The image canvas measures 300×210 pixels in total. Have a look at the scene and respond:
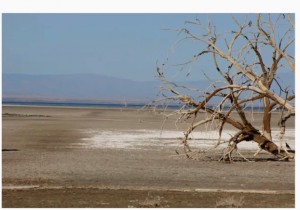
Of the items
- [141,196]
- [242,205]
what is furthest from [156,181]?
[242,205]

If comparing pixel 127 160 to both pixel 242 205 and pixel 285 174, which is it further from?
pixel 242 205

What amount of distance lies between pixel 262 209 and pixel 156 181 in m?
4.50

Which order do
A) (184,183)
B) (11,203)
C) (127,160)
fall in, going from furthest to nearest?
(127,160), (184,183), (11,203)

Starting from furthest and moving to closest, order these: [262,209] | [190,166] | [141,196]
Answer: [190,166] < [141,196] < [262,209]

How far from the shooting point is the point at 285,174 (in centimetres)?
1638

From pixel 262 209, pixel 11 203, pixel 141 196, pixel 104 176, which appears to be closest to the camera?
pixel 262 209

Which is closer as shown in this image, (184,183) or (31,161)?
(184,183)

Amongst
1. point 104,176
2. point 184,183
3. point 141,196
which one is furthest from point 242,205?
point 104,176

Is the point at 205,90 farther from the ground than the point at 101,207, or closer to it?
farther from the ground

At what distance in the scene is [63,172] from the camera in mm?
16406

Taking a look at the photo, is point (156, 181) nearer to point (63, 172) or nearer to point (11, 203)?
point (63, 172)

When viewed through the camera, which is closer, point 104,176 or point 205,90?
point 104,176

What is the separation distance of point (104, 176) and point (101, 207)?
4.80 m

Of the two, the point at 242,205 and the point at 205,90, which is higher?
the point at 205,90
